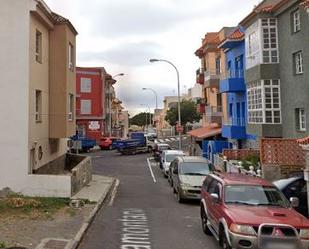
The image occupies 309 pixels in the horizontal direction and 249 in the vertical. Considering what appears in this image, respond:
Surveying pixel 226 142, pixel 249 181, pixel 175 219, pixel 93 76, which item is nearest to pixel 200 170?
pixel 175 219

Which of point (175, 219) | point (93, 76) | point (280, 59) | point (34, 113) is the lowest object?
point (175, 219)

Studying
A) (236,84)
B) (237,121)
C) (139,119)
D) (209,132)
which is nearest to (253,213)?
(236,84)

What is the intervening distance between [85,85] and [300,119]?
44.3m

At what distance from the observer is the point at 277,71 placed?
82.9 ft

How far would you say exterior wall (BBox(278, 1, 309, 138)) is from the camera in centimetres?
2222

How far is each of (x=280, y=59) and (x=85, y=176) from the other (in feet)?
39.0

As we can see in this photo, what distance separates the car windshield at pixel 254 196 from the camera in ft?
36.0

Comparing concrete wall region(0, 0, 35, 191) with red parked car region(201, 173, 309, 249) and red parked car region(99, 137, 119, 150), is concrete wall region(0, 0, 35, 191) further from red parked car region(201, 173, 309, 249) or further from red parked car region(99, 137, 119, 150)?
red parked car region(99, 137, 119, 150)

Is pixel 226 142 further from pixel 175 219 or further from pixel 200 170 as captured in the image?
pixel 175 219

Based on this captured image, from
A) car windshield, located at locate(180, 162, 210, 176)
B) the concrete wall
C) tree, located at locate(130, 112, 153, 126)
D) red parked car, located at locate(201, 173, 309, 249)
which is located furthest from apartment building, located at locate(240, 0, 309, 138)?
tree, located at locate(130, 112, 153, 126)

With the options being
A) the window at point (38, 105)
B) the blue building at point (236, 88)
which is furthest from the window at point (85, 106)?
the window at point (38, 105)

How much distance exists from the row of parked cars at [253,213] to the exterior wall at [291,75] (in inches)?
344

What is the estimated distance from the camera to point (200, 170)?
20812mm

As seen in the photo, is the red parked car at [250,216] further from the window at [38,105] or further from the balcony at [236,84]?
the balcony at [236,84]
